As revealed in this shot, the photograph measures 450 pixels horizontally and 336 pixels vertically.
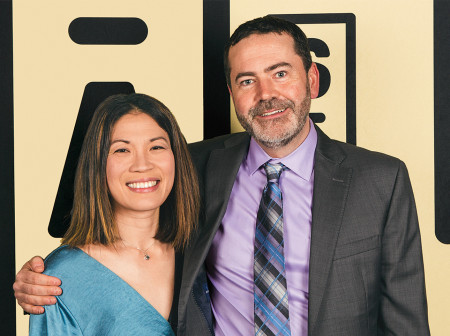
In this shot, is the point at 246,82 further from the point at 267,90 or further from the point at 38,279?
the point at 38,279

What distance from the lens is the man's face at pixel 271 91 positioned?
1833 millimetres

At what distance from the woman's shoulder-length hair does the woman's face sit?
2cm

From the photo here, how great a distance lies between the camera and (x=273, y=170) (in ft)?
6.01

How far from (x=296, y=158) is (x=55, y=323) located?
886 millimetres

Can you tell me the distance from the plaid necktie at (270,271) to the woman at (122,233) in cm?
25

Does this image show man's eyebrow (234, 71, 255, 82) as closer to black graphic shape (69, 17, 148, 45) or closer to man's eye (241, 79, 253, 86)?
man's eye (241, 79, 253, 86)

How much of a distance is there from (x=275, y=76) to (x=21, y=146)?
1234 millimetres

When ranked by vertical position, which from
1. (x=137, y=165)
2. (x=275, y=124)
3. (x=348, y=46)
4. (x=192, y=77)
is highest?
(x=348, y=46)

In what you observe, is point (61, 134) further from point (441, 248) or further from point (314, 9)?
point (441, 248)

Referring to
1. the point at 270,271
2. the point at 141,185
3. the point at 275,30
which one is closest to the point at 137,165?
the point at 141,185

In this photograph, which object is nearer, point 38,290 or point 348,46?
point 38,290

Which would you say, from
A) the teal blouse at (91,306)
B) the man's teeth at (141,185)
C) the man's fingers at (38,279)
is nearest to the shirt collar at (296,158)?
the man's teeth at (141,185)

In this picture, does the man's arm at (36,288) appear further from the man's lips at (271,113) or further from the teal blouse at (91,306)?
the man's lips at (271,113)

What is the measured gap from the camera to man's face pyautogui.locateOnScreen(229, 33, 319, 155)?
1833mm
